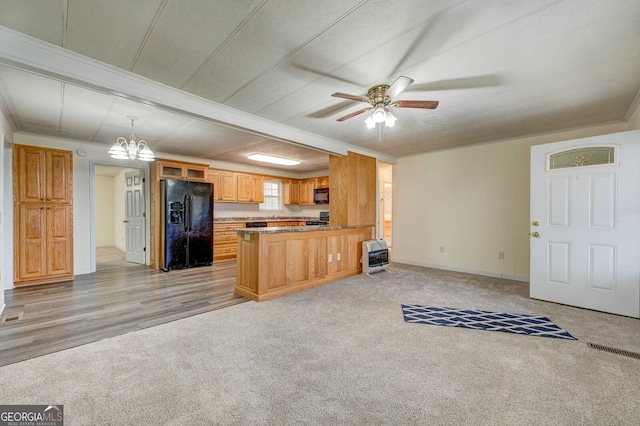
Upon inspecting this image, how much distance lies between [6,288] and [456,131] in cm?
720

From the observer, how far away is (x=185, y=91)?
2875mm

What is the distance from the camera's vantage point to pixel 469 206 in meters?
5.26

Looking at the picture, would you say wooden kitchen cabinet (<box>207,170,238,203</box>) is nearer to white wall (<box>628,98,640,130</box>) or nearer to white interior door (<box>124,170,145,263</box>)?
white interior door (<box>124,170,145,263</box>)

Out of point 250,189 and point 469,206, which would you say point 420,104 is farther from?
point 250,189

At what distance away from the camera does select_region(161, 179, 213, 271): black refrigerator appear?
17.5 feet

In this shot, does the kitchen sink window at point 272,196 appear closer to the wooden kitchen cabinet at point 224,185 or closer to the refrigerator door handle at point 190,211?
the wooden kitchen cabinet at point 224,185

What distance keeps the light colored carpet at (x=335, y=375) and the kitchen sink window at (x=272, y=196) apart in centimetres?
544

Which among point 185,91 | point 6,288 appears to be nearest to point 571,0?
point 185,91

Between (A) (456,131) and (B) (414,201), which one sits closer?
(A) (456,131)

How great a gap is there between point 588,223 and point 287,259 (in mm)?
3864

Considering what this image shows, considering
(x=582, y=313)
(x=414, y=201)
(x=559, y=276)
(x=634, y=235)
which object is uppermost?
(x=414, y=201)

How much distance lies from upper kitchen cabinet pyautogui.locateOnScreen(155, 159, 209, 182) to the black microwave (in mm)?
3065

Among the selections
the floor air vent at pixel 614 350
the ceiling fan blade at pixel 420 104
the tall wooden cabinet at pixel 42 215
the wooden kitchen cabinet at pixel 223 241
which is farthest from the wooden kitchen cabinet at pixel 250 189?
the floor air vent at pixel 614 350

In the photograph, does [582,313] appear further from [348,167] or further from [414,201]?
[348,167]
